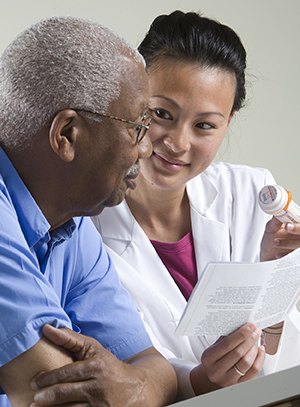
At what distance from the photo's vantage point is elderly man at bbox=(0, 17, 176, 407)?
757mm

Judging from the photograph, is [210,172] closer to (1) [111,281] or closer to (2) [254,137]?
(1) [111,281]

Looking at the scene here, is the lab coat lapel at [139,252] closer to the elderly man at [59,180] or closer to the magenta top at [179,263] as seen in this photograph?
the magenta top at [179,263]

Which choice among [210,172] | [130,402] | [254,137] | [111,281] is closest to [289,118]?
[254,137]

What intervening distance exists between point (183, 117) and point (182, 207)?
0.36m

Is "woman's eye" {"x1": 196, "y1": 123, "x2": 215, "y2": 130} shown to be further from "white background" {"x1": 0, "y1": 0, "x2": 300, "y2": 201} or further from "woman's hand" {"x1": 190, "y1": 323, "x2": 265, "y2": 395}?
"white background" {"x1": 0, "y1": 0, "x2": 300, "y2": 201}

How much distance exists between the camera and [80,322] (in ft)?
3.33

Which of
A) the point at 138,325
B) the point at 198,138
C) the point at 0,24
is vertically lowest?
the point at 138,325

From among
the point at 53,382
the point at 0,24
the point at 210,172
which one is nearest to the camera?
the point at 53,382

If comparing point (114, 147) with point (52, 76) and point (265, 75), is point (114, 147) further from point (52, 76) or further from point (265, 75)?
point (265, 75)

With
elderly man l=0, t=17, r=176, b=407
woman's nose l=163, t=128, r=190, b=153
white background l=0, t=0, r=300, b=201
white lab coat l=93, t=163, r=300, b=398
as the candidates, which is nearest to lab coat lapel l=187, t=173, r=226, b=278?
white lab coat l=93, t=163, r=300, b=398

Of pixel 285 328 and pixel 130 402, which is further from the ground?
pixel 130 402

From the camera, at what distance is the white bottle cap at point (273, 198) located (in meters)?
1.18

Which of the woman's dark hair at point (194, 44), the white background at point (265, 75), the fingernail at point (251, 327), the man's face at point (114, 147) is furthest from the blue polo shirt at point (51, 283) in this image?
the white background at point (265, 75)

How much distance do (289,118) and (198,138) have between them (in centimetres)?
167
